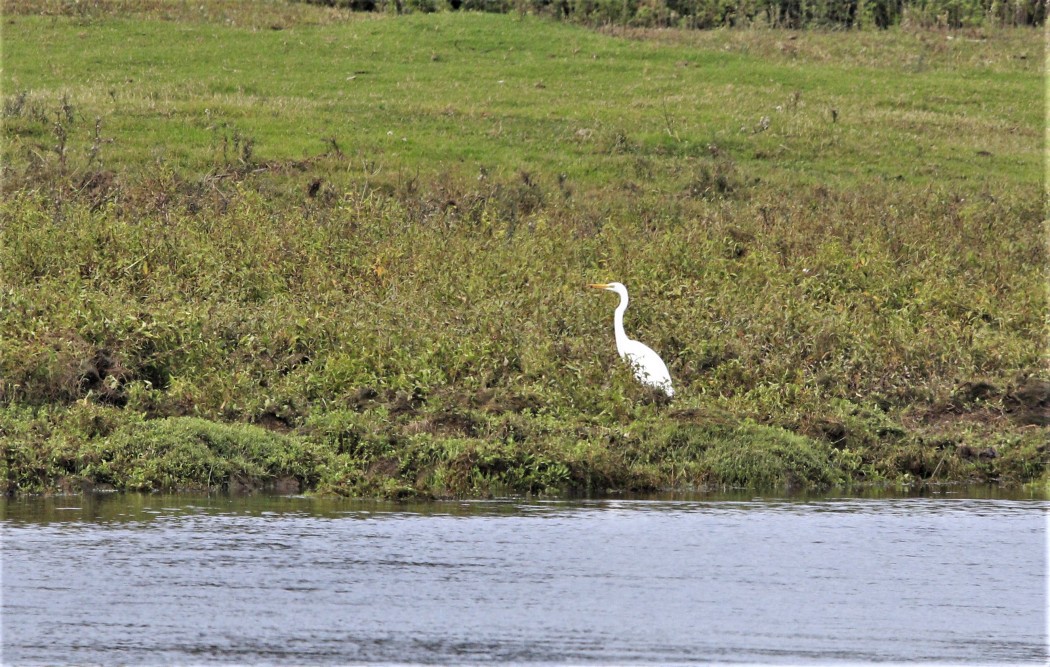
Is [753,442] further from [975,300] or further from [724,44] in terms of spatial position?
[724,44]

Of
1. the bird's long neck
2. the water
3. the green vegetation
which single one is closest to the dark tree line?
the green vegetation

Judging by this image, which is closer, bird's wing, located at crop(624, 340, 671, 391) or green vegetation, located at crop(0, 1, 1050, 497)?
green vegetation, located at crop(0, 1, 1050, 497)

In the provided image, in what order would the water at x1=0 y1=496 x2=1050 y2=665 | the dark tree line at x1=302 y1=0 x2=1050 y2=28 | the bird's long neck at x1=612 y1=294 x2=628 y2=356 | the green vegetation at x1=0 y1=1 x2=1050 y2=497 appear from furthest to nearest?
the dark tree line at x1=302 y1=0 x2=1050 y2=28 → the bird's long neck at x1=612 y1=294 x2=628 y2=356 → the green vegetation at x1=0 y1=1 x2=1050 y2=497 → the water at x1=0 y1=496 x2=1050 y2=665

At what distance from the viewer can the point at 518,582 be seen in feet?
27.9

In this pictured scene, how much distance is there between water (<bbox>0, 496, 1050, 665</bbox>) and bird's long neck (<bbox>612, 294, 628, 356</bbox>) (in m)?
2.97

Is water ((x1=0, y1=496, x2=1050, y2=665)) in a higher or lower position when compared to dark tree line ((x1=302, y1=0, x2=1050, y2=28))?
lower

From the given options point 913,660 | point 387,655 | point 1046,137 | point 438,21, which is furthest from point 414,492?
point 438,21

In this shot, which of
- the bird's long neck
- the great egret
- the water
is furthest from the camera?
the bird's long neck

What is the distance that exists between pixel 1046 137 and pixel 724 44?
841 centimetres

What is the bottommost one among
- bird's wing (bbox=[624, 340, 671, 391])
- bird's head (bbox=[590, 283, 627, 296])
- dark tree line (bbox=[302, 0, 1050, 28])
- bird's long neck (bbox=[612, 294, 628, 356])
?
bird's wing (bbox=[624, 340, 671, 391])

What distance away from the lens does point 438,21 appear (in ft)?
104

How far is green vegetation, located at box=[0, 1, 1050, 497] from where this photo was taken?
1204cm

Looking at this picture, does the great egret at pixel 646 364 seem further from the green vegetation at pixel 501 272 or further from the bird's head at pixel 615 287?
the bird's head at pixel 615 287

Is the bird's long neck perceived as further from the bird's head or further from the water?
the water
